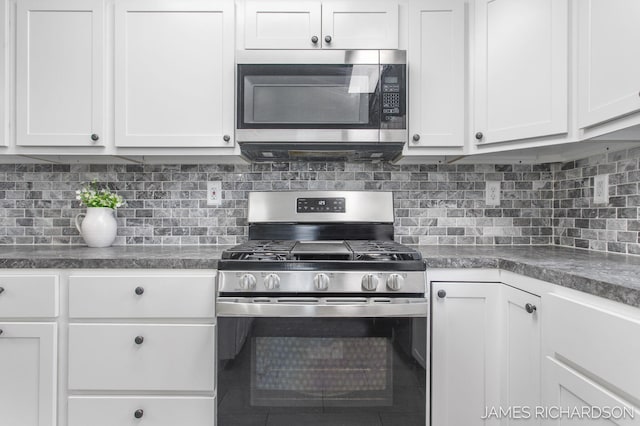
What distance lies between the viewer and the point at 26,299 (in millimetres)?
1510

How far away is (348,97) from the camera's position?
1756mm

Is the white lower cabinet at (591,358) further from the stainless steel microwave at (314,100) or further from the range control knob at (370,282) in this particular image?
the stainless steel microwave at (314,100)

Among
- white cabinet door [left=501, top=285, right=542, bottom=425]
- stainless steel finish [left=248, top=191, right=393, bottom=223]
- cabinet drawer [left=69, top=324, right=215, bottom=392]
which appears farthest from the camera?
stainless steel finish [left=248, top=191, right=393, bottom=223]

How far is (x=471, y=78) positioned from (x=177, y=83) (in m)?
1.41

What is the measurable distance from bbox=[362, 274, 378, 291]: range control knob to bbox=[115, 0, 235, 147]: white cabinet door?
95 cm

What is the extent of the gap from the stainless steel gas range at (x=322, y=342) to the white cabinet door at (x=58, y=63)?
1149mm

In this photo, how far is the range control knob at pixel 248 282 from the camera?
1.43 metres

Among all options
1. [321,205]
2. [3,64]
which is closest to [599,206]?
[321,205]

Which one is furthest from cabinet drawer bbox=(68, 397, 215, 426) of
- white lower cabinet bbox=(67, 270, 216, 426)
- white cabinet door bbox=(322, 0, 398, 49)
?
white cabinet door bbox=(322, 0, 398, 49)

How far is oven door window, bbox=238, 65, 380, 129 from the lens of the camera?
5.74 ft

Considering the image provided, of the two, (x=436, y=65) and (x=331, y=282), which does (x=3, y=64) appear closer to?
(x=331, y=282)

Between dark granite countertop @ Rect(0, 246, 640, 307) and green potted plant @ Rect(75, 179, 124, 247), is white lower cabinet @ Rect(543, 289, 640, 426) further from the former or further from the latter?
green potted plant @ Rect(75, 179, 124, 247)

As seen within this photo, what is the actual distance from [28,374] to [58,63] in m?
1.40

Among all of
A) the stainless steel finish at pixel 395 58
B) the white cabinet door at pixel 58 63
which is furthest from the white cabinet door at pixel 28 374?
the stainless steel finish at pixel 395 58
